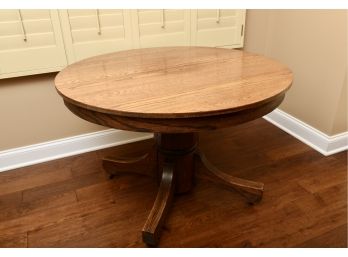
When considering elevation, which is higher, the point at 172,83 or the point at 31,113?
the point at 172,83

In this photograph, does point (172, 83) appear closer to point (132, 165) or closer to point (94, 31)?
point (132, 165)

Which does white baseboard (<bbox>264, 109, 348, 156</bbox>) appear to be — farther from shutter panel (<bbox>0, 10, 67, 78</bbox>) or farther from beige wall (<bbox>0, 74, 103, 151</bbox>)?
shutter panel (<bbox>0, 10, 67, 78</bbox>)

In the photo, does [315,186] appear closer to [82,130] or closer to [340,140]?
[340,140]

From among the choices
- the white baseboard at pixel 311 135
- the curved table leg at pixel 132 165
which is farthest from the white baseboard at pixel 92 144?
the curved table leg at pixel 132 165

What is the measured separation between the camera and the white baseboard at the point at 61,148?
68.7 inches

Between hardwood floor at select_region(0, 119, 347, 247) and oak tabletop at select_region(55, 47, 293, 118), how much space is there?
1.75 ft

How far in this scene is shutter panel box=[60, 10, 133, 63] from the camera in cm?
158

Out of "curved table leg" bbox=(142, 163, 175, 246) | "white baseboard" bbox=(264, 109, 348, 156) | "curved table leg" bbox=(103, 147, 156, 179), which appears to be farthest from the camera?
"white baseboard" bbox=(264, 109, 348, 156)

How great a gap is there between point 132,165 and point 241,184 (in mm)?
558

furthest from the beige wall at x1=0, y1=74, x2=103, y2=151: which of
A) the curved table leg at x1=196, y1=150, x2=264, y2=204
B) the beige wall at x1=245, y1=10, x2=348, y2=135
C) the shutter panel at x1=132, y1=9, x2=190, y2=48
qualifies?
the beige wall at x1=245, y1=10, x2=348, y2=135

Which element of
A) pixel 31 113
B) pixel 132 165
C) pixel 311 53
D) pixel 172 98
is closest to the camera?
pixel 172 98

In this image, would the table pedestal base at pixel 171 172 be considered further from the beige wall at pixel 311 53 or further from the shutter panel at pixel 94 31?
the beige wall at pixel 311 53

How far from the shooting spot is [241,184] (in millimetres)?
1443

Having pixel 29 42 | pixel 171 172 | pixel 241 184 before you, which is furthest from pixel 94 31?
pixel 241 184
